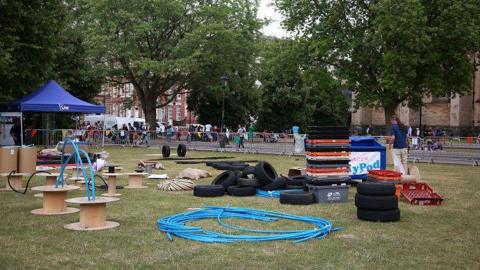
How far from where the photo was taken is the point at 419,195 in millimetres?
12688

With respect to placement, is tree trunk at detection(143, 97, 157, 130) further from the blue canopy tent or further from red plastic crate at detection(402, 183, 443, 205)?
red plastic crate at detection(402, 183, 443, 205)

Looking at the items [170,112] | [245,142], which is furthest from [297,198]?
[170,112]

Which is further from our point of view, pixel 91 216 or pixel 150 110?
pixel 150 110

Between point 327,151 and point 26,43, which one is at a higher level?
point 26,43

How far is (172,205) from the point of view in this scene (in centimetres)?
1209

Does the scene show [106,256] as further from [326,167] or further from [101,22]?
[101,22]

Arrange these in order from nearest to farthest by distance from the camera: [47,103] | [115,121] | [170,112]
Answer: [47,103] → [115,121] → [170,112]

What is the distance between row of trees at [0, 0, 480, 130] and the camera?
2855cm

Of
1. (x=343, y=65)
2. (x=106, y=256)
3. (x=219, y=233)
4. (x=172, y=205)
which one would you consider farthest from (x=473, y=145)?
(x=106, y=256)

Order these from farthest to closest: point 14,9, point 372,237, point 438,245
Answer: point 14,9 → point 372,237 → point 438,245

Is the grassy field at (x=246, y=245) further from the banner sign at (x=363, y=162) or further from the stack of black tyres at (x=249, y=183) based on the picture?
the banner sign at (x=363, y=162)

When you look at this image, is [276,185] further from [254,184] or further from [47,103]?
[47,103]

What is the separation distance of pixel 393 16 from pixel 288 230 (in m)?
27.4

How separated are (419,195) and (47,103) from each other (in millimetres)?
19517
